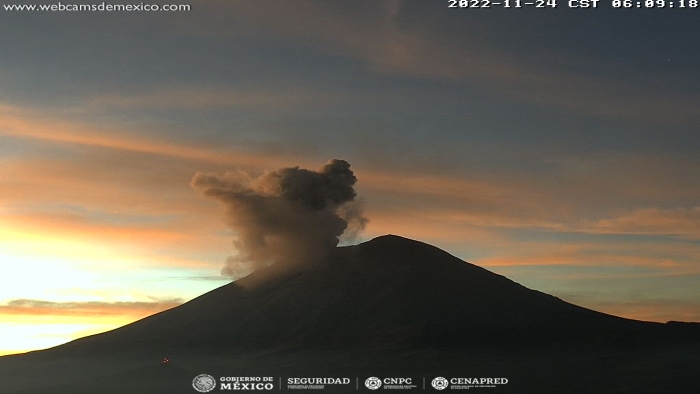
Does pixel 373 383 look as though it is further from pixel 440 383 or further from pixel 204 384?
pixel 204 384

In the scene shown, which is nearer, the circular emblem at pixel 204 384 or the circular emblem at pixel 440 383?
the circular emblem at pixel 440 383

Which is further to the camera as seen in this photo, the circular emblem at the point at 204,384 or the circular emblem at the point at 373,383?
the circular emblem at the point at 204,384

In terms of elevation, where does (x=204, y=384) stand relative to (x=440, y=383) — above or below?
above

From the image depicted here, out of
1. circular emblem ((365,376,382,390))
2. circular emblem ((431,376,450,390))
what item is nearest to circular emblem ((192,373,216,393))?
circular emblem ((365,376,382,390))

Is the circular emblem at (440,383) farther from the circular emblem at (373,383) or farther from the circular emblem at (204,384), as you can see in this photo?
the circular emblem at (204,384)

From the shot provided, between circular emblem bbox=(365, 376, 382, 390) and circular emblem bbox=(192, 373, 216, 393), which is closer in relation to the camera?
circular emblem bbox=(365, 376, 382, 390)

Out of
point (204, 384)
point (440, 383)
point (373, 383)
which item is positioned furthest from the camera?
point (440, 383)

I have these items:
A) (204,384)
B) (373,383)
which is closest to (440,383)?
(373,383)

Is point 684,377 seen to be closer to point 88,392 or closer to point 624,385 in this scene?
point 624,385

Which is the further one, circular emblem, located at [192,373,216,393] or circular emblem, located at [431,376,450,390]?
circular emblem, located at [192,373,216,393]

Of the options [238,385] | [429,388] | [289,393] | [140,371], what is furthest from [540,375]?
[238,385]

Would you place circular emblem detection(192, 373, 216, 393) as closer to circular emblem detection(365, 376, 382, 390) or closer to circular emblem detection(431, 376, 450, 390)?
circular emblem detection(365, 376, 382, 390)

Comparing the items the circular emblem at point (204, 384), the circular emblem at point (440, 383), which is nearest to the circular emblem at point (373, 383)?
the circular emblem at point (440, 383)
